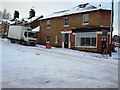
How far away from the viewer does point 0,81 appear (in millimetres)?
11094

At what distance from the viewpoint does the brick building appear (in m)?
34.7

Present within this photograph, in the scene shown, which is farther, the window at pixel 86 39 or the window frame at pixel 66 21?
the window frame at pixel 66 21

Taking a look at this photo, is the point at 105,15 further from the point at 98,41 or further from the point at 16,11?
the point at 16,11

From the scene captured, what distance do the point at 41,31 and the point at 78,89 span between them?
41.9 meters

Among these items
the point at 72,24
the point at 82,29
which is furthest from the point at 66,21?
the point at 82,29

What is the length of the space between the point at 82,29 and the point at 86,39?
1.61 m

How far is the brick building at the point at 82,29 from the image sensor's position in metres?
34.7

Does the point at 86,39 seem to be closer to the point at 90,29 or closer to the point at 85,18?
the point at 90,29

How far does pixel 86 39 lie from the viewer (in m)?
36.7

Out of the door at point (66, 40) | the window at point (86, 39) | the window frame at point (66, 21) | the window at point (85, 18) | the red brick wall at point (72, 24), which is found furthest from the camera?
the window frame at point (66, 21)

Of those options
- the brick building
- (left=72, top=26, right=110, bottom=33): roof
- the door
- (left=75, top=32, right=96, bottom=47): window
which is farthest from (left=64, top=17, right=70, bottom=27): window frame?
(left=75, top=32, right=96, bottom=47): window

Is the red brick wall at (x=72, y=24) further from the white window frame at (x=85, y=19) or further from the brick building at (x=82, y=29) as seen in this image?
the white window frame at (x=85, y=19)

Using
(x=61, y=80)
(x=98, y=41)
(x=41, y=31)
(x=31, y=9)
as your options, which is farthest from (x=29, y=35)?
(x=61, y=80)

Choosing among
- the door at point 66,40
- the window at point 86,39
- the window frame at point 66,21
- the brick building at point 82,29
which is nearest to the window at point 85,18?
the brick building at point 82,29
